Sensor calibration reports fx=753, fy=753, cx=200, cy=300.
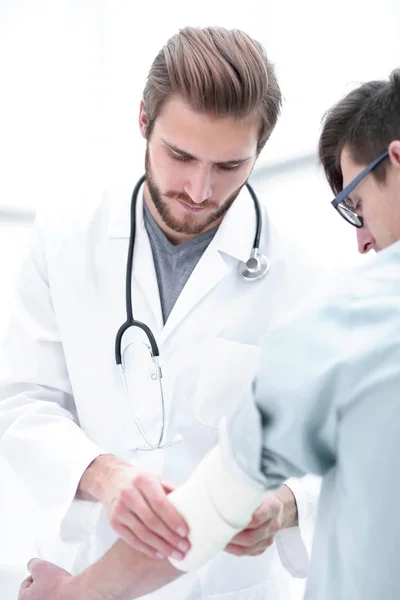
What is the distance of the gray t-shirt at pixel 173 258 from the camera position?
1547 mm

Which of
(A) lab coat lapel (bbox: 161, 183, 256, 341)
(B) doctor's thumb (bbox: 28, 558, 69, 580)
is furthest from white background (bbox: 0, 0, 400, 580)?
(B) doctor's thumb (bbox: 28, 558, 69, 580)

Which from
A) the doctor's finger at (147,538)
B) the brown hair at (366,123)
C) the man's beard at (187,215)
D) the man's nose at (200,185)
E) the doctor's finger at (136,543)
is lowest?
the doctor's finger at (136,543)

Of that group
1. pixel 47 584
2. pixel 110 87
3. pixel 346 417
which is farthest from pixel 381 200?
pixel 110 87

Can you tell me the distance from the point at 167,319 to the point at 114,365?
14 centimetres

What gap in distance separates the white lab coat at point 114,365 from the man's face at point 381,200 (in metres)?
0.51

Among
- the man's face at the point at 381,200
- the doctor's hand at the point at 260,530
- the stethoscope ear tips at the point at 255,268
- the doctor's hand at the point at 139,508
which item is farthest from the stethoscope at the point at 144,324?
the man's face at the point at 381,200

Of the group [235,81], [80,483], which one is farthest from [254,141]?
[80,483]

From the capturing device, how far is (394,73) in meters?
1.01

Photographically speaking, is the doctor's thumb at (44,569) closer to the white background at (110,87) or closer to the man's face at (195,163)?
the man's face at (195,163)

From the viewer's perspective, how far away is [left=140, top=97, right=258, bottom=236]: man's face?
1419mm

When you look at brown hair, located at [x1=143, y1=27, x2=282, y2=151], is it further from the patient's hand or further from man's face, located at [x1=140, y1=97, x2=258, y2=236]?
the patient's hand

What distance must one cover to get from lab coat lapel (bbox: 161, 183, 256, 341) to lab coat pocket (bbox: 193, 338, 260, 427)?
0.29 feet

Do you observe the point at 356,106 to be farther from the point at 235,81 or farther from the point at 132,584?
the point at 132,584

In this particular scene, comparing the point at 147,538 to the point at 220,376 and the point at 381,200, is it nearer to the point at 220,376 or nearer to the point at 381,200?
the point at 220,376
